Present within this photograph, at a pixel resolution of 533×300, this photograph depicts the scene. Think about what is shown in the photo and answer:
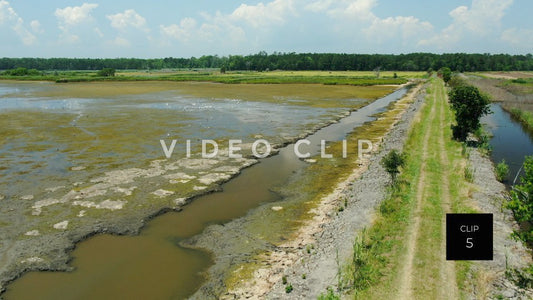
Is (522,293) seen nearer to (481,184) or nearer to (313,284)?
(313,284)

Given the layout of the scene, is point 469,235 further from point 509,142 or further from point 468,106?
point 509,142

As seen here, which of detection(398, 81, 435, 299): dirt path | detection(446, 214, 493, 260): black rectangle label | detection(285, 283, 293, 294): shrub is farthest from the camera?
detection(285, 283, 293, 294): shrub

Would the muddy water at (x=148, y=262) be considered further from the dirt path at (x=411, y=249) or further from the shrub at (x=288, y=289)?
the dirt path at (x=411, y=249)

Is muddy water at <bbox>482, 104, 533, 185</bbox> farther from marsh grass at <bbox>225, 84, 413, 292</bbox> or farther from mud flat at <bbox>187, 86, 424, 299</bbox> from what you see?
mud flat at <bbox>187, 86, 424, 299</bbox>

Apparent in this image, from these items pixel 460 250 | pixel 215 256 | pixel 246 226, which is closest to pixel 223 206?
pixel 246 226

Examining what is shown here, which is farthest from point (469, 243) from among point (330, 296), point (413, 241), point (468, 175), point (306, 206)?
point (468, 175)

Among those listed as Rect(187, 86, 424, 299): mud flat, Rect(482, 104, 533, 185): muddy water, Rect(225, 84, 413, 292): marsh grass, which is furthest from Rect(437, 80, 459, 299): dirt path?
Rect(482, 104, 533, 185): muddy water
